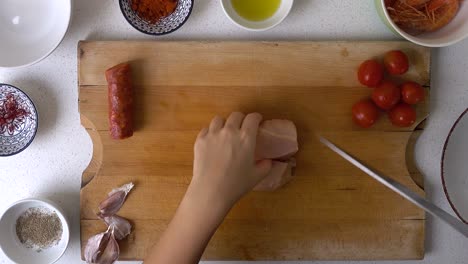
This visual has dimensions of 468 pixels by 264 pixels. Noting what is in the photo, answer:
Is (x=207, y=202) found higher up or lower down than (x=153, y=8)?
lower down

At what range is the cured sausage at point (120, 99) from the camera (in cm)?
122

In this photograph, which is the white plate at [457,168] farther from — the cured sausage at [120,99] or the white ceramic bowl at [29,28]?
the white ceramic bowl at [29,28]

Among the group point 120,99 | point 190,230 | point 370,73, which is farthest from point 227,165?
point 370,73

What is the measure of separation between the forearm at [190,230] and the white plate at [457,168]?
0.63 meters

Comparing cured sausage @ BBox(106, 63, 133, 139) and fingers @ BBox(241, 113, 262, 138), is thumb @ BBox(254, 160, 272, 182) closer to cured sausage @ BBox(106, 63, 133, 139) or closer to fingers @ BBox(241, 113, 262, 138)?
fingers @ BBox(241, 113, 262, 138)

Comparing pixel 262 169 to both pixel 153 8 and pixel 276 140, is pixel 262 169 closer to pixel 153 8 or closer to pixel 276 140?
pixel 276 140

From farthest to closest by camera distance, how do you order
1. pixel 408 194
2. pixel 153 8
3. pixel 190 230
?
pixel 153 8
pixel 190 230
pixel 408 194

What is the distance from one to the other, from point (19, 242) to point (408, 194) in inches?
40.5

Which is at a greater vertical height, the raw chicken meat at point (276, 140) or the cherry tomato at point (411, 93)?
the cherry tomato at point (411, 93)

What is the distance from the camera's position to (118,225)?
128 cm

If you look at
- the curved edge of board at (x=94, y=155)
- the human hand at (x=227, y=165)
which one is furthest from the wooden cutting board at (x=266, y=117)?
the human hand at (x=227, y=165)

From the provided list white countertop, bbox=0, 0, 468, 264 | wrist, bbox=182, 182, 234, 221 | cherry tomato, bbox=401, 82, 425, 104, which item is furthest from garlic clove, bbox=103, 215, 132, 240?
cherry tomato, bbox=401, 82, 425, 104

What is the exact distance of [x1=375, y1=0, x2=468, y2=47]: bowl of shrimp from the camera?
1188 mm

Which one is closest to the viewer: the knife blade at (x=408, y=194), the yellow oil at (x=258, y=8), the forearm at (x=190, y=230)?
the knife blade at (x=408, y=194)
